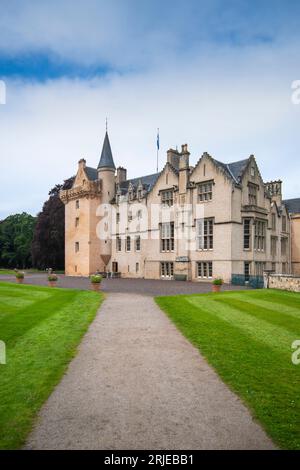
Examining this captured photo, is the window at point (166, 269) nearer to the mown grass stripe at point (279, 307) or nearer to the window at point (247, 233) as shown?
the window at point (247, 233)

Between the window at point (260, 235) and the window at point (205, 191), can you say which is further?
the window at point (260, 235)

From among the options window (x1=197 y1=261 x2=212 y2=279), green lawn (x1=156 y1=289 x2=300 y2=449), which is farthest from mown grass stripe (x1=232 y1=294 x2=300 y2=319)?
window (x1=197 y1=261 x2=212 y2=279)

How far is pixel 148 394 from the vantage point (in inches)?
279

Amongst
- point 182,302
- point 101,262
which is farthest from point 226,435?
point 101,262

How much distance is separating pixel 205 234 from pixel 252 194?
7298 mm

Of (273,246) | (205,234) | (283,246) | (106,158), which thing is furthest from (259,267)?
(106,158)

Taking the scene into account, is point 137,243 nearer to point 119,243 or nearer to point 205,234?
point 119,243

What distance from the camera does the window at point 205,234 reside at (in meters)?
38.5

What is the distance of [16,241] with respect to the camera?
8406cm

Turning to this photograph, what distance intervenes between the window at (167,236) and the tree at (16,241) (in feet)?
163

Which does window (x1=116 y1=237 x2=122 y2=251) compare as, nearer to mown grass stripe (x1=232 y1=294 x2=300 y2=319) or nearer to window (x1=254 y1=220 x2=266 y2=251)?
window (x1=254 y1=220 x2=266 y2=251)

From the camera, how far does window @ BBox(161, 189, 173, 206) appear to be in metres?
43.3

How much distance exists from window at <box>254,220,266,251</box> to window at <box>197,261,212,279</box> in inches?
226

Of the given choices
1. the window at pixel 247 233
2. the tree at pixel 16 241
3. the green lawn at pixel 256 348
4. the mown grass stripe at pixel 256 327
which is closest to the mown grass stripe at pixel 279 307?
the green lawn at pixel 256 348
